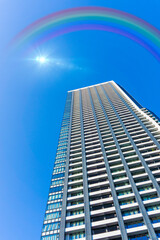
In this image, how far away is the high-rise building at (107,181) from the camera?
28.7 m

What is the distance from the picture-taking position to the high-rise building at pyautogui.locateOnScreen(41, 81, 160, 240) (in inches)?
1131

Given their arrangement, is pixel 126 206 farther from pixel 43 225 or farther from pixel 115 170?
pixel 43 225

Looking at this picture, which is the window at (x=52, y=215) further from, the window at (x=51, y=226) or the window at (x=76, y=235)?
the window at (x=76, y=235)

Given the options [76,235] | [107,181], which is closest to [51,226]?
[76,235]

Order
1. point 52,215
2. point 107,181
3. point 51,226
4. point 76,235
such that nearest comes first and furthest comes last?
point 76,235
point 51,226
point 52,215
point 107,181

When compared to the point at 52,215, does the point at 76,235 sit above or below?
below

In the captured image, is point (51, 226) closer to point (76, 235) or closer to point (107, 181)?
point (76, 235)

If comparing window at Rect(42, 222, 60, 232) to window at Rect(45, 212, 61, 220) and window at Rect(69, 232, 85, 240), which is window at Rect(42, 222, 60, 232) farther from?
window at Rect(69, 232, 85, 240)

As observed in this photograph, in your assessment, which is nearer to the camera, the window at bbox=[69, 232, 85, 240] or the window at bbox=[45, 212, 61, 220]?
Answer: the window at bbox=[69, 232, 85, 240]

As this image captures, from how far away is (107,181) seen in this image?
125ft

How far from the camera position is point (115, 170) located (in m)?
41.6

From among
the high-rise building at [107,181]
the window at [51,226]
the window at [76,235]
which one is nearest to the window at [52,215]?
the high-rise building at [107,181]

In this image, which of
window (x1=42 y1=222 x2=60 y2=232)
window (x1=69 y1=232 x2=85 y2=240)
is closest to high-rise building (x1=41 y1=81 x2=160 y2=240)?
window (x1=42 y1=222 x2=60 y2=232)

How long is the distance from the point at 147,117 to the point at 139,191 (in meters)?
34.3
